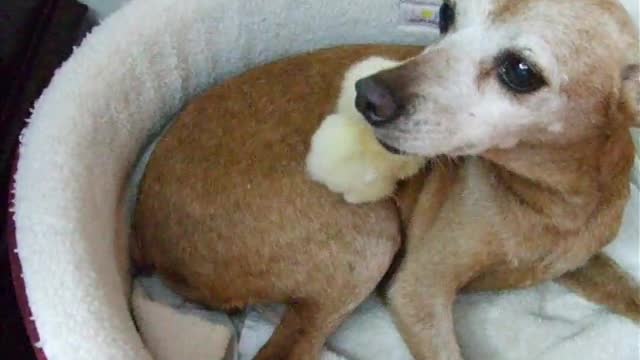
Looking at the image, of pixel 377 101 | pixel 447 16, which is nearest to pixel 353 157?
pixel 377 101

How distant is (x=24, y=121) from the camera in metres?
2.12

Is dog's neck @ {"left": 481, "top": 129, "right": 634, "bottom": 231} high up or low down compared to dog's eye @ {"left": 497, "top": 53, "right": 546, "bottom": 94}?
down

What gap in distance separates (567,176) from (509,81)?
1.03 feet

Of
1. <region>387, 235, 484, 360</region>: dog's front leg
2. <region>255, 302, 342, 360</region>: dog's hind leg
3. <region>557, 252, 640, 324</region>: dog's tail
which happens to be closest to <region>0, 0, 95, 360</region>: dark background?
<region>255, 302, 342, 360</region>: dog's hind leg

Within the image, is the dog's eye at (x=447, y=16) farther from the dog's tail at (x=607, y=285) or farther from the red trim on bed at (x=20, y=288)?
the red trim on bed at (x=20, y=288)

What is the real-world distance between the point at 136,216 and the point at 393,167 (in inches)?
20.6

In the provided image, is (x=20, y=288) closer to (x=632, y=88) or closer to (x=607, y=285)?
(x=632, y=88)

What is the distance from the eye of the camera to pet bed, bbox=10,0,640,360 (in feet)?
5.64

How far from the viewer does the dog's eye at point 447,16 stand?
181 centimetres

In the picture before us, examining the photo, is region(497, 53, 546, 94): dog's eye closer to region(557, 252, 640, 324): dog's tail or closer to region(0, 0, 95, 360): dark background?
region(557, 252, 640, 324): dog's tail

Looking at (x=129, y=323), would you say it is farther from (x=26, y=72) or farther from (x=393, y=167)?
(x=26, y=72)

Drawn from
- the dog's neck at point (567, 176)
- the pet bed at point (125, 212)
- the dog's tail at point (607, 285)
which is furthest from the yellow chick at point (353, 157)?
the dog's tail at point (607, 285)

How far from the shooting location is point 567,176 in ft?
6.23

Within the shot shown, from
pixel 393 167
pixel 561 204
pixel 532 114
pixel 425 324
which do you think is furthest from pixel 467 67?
pixel 425 324
